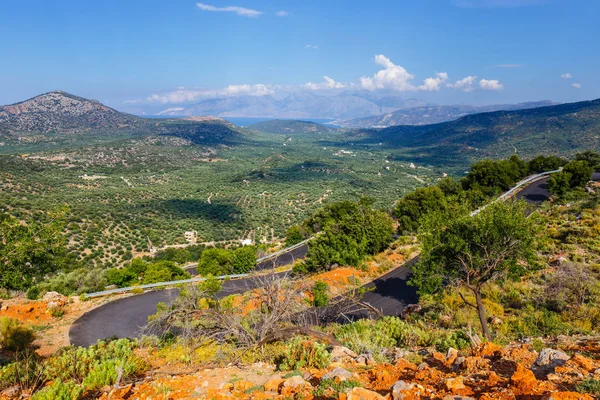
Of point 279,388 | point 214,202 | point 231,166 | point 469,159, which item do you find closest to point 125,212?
point 214,202

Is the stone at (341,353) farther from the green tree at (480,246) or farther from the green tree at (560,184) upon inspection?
the green tree at (560,184)

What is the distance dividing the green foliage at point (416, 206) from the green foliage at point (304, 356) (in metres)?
23.4

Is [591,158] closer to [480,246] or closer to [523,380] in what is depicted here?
[480,246]

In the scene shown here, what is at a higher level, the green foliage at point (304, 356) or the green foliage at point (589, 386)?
the green foliage at point (589, 386)

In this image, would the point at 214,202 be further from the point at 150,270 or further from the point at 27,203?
the point at 150,270

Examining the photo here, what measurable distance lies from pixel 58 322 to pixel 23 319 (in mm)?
1201

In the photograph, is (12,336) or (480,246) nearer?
(12,336)

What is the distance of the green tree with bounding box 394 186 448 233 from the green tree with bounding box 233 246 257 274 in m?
13.8

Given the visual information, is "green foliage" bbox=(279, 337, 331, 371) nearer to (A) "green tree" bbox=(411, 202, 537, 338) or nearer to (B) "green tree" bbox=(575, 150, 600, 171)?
(A) "green tree" bbox=(411, 202, 537, 338)

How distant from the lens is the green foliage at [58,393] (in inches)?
188

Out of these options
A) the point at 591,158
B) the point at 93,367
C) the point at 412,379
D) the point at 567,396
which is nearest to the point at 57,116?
the point at 93,367

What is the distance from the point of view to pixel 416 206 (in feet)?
95.5

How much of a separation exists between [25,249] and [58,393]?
4.28m

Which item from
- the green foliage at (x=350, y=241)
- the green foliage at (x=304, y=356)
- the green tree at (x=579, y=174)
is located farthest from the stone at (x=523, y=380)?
the green tree at (x=579, y=174)
